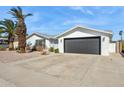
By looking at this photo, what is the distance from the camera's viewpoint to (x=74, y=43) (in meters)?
20.2

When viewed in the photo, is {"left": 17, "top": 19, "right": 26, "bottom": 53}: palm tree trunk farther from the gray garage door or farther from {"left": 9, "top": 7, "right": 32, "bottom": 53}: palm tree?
the gray garage door

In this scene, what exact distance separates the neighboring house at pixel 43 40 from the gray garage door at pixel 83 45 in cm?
421

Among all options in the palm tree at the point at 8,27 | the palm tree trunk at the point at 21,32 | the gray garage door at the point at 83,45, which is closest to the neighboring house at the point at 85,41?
the gray garage door at the point at 83,45

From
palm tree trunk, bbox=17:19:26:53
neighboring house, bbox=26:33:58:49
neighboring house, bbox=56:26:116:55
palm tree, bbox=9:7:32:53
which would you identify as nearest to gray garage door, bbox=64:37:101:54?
neighboring house, bbox=56:26:116:55

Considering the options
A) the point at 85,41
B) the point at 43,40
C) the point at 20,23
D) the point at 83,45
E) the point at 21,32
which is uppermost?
the point at 20,23

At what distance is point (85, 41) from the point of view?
19406 millimetres

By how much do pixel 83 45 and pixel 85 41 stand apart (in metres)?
0.58

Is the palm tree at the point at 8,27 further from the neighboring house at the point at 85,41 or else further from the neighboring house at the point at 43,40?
the neighboring house at the point at 85,41

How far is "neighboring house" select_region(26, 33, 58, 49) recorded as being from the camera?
24.8m

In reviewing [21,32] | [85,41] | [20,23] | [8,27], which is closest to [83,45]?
[85,41]

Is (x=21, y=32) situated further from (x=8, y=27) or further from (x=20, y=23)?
(x=8, y=27)
